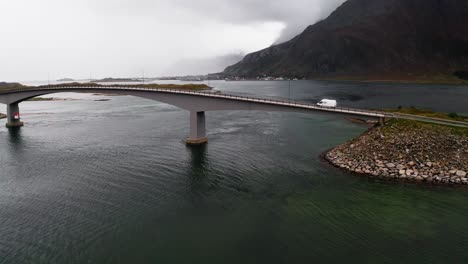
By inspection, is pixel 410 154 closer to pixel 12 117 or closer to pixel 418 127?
pixel 418 127

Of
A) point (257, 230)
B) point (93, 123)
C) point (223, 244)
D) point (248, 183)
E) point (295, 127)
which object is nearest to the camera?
point (223, 244)

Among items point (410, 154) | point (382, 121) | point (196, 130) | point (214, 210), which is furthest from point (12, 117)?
point (410, 154)

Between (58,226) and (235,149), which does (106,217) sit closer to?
(58,226)

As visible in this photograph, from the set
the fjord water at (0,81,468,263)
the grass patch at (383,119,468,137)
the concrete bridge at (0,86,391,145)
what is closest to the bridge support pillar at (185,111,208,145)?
the concrete bridge at (0,86,391,145)

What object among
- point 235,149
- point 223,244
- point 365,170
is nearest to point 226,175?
point 235,149

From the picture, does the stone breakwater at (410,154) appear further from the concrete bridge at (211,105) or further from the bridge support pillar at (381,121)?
the concrete bridge at (211,105)

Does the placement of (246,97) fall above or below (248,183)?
above
